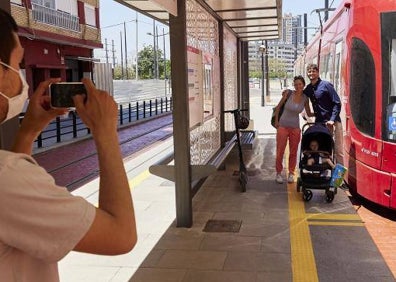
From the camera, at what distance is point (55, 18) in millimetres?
25047

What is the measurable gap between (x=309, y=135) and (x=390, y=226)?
6.40 ft

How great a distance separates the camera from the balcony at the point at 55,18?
2367 centimetres

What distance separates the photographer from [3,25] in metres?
1.25

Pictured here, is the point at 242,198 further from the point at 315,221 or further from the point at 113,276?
the point at 113,276

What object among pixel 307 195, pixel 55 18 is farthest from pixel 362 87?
pixel 55 18

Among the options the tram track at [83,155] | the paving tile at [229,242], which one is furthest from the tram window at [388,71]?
the tram track at [83,155]

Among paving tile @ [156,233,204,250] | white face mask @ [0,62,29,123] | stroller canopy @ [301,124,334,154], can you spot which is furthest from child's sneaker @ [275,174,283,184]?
white face mask @ [0,62,29,123]

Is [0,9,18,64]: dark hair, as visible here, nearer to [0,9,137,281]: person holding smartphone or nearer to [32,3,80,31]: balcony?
[0,9,137,281]: person holding smartphone

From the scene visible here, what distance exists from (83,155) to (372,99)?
7821mm

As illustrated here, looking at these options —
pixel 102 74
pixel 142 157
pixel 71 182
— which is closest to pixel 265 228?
pixel 71 182

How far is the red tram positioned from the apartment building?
604 inches

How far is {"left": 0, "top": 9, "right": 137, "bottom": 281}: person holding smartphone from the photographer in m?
1.15

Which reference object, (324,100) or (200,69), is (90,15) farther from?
(200,69)

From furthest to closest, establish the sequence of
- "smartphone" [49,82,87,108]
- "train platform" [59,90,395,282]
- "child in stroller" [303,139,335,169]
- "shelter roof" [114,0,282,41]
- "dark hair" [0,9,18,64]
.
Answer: "child in stroller" [303,139,335,169], "shelter roof" [114,0,282,41], "train platform" [59,90,395,282], "smartphone" [49,82,87,108], "dark hair" [0,9,18,64]
